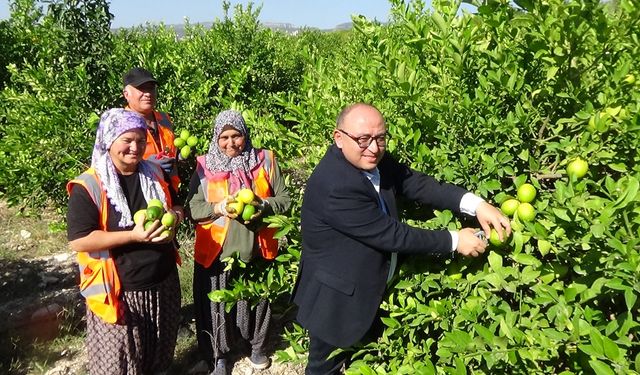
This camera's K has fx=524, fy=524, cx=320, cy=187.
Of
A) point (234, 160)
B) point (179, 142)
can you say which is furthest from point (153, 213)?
point (179, 142)

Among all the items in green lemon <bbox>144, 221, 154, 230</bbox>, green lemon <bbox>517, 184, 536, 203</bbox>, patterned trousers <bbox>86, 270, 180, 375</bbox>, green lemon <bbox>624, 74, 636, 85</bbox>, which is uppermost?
green lemon <bbox>624, 74, 636, 85</bbox>

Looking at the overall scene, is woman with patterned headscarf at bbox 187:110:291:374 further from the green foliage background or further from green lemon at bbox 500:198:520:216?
green lemon at bbox 500:198:520:216

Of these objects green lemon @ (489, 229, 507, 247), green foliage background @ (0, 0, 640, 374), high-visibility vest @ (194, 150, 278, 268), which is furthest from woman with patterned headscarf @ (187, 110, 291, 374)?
green lemon @ (489, 229, 507, 247)

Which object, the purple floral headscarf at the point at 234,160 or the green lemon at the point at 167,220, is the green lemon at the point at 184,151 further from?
the green lemon at the point at 167,220

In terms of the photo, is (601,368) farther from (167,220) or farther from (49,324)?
(49,324)

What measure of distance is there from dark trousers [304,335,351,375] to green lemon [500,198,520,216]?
3.57 ft

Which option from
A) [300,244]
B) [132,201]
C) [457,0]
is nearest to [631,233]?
[457,0]

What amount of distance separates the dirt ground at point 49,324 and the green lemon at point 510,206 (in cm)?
230

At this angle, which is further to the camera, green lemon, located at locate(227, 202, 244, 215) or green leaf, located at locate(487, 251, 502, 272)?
green lemon, located at locate(227, 202, 244, 215)

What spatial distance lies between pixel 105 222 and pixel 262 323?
1.42 meters

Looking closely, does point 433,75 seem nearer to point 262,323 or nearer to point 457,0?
point 457,0

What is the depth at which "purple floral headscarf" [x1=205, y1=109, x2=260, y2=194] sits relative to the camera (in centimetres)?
314

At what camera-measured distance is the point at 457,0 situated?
2.03 meters

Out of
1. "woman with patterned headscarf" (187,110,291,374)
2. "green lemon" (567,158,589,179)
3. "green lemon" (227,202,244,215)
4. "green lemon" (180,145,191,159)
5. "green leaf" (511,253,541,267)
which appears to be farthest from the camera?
"green lemon" (180,145,191,159)
